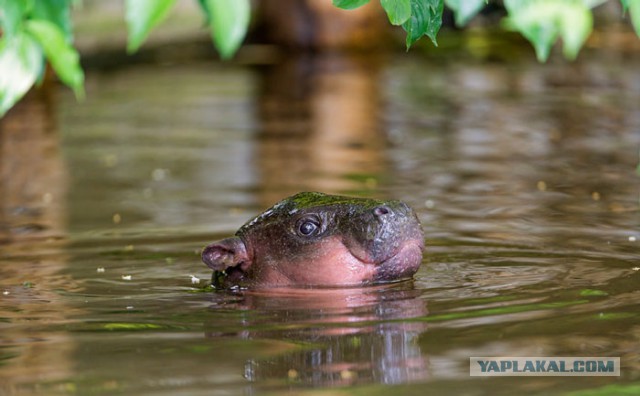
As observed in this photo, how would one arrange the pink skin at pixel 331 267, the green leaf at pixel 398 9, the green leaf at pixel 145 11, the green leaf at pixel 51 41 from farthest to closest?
the pink skin at pixel 331 267, the green leaf at pixel 51 41, the green leaf at pixel 398 9, the green leaf at pixel 145 11

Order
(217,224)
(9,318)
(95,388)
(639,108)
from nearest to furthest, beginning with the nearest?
(95,388)
(9,318)
(217,224)
(639,108)

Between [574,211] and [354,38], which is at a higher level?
[354,38]

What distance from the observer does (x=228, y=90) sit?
1670 centimetres

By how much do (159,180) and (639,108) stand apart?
557cm

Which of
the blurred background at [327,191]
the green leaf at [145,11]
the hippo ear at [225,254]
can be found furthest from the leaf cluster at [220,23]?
the hippo ear at [225,254]

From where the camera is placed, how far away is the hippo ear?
564cm

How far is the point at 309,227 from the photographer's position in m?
5.56

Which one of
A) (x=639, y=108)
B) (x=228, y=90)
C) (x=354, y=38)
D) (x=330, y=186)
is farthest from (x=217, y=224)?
(x=354, y=38)

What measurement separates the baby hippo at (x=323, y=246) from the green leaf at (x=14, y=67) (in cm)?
206

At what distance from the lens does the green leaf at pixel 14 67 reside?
357 cm

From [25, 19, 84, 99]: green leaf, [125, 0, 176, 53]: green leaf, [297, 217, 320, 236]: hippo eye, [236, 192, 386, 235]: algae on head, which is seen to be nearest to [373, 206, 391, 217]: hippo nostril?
[236, 192, 386, 235]: algae on head

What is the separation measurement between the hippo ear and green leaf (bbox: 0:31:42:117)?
A: 2.12 m

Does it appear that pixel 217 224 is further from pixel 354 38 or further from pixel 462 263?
pixel 354 38

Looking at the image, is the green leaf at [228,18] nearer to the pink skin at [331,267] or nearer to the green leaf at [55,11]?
the green leaf at [55,11]
